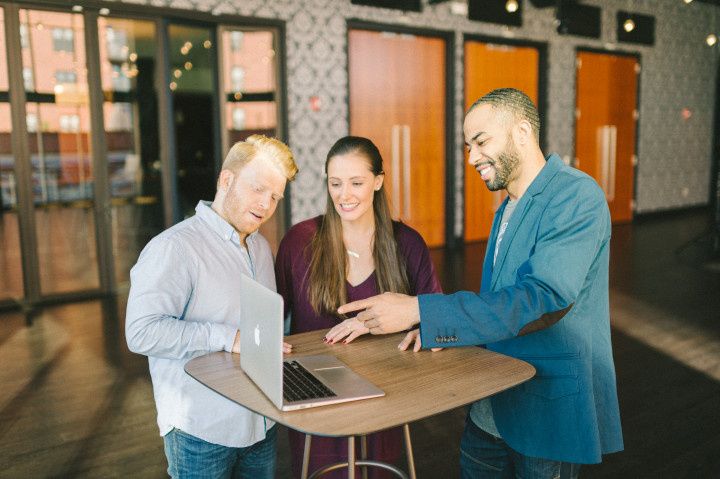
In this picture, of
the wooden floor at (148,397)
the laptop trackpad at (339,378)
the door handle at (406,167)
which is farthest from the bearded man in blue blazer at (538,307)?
the door handle at (406,167)

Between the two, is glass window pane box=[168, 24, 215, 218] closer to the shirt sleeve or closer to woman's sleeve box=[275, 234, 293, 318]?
woman's sleeve box=[275, 234, 293, 318]

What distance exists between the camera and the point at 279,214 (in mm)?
6734

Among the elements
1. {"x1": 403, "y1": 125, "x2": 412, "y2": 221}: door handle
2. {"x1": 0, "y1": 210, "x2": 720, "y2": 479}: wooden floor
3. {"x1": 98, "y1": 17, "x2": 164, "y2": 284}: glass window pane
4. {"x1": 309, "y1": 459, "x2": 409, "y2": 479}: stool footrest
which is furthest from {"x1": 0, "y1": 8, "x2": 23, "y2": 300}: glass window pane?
{"x1": 309, "y1": 459, "x2": 409, "y2": 479}: stool footrest

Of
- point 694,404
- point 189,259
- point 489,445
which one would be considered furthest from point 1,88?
point 694,404

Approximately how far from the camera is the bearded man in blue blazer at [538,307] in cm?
146

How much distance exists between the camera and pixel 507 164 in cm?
163

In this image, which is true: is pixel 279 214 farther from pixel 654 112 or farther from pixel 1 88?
pixel 654 112

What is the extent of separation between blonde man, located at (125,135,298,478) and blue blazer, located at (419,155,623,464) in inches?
21.6

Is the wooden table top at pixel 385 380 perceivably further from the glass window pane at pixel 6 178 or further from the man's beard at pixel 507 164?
the glass window pane at pixel 6 178

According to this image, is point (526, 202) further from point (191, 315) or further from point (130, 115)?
point (130, 115)

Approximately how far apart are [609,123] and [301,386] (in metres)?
9.76

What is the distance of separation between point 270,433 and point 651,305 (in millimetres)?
4496

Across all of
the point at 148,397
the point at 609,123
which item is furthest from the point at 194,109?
the point at 148,397

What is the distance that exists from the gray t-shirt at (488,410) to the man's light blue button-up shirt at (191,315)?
2.03ft
